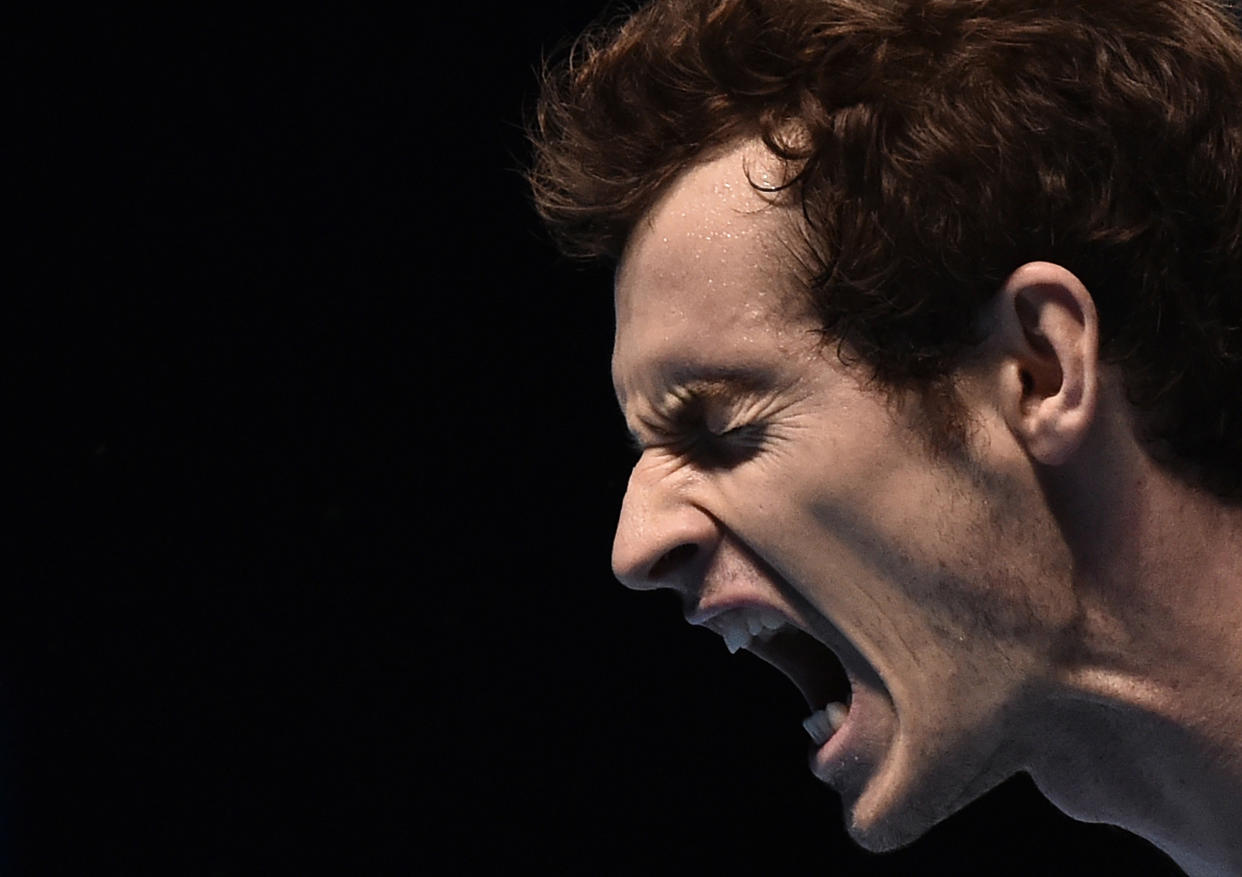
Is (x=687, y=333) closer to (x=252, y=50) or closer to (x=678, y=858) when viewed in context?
(x=252, y=50)

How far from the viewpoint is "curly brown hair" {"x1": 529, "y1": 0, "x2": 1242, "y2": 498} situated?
3.95ft

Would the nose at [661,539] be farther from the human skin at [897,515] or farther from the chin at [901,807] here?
the chin at [901,807]

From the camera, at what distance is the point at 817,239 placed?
1232 millimetres

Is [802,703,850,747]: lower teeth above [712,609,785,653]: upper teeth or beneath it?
beneath

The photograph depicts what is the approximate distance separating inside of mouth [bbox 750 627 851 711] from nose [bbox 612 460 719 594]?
12 centimetres

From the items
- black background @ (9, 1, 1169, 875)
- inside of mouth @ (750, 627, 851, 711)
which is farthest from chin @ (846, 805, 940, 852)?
black background @ (9, 1, 1169, 875)

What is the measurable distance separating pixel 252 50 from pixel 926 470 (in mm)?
1072

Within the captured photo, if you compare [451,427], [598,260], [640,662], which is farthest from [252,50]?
[640,662]

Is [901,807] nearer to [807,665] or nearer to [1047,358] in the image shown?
[807,665]

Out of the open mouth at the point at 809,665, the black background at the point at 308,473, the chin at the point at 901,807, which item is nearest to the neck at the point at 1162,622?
the chin at the point at 901,807

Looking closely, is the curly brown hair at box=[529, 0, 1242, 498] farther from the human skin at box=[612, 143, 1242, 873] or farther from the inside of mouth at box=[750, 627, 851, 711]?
the inside of mouth at box=[750, 627, 851, 711]

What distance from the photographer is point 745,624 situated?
1.34 m

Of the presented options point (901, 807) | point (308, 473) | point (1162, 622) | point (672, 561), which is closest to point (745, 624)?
point (672, 561)

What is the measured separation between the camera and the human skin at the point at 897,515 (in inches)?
47.4
